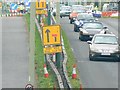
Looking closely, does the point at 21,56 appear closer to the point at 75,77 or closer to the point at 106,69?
the point at 106,69

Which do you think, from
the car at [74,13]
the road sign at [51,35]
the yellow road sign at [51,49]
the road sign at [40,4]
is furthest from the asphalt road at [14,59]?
the car at [74,13]

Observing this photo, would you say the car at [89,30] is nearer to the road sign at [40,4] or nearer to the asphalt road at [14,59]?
the asphalt road at [14,59]

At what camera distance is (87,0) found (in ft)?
374

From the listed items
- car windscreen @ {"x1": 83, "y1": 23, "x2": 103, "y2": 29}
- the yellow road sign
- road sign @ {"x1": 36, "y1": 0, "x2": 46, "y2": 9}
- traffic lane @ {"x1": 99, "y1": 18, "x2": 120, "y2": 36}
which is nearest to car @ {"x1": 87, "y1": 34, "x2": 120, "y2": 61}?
road sign @ {"x1": 36, "y1": 0, "x2": 46, "y2": 9}

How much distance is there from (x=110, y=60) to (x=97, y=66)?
2529mm

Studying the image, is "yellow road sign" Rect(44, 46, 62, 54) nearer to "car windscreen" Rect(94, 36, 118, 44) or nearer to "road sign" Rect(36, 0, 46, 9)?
"road sign" Rect(36, 0, 46, 9)

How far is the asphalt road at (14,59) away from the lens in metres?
20.6

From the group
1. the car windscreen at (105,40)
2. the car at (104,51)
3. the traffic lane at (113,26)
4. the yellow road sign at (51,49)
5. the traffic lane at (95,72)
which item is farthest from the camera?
the traffic lane at (113,26)

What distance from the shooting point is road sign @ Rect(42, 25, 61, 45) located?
58.1ft

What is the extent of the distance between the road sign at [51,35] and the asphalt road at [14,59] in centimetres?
222

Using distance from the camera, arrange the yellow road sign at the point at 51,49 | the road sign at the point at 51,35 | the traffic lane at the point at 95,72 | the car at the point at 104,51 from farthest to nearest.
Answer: the car at the point at 104,51
the traffic lane at the point at 95,72
the yellow road sign at the point at 51,49
the road sign at the point at 51,35

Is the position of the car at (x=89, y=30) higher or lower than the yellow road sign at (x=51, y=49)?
lower

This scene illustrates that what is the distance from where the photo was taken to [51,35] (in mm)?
18094

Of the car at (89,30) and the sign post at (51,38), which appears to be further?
the car at (89,30)
